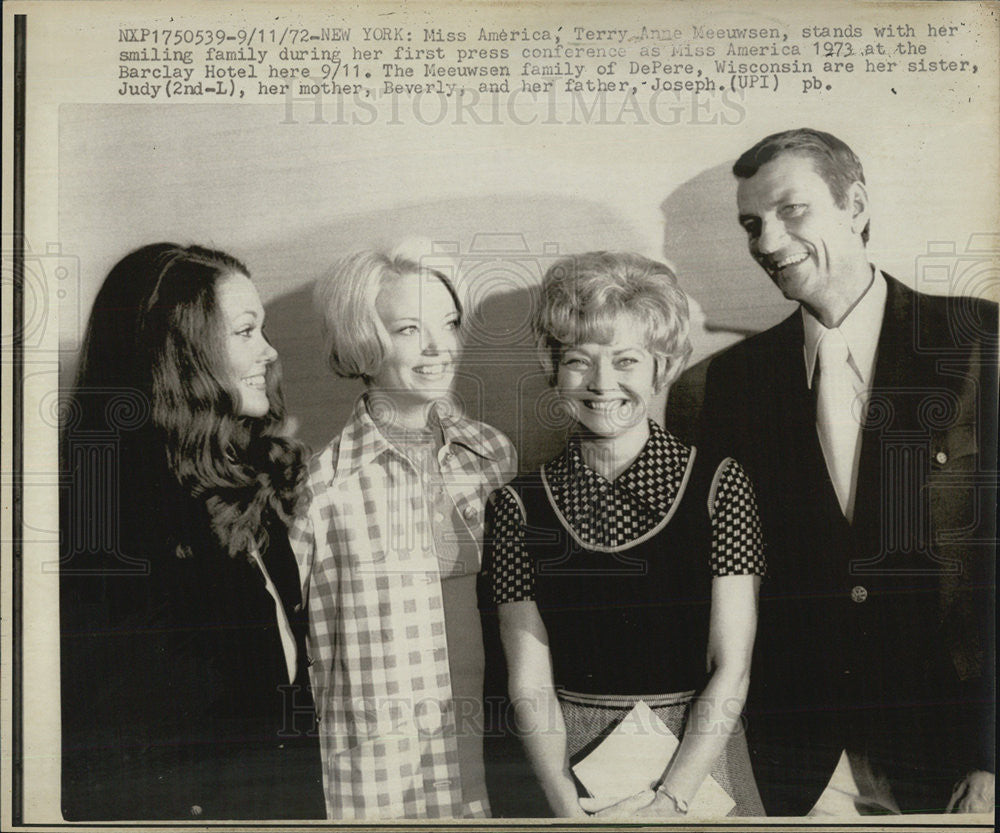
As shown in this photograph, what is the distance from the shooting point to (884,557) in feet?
5.96

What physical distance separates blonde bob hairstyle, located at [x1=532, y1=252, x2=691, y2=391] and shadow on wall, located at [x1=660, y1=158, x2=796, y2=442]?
47 millimetres

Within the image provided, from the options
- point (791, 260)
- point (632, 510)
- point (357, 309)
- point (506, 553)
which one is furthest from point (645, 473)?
point (357, 309)

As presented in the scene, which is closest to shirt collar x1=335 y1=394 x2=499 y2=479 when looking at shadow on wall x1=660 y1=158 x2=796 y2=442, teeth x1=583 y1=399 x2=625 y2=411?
teeth x1=583 y1=399 x2=625 y2=411

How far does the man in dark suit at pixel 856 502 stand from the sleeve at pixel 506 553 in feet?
1.38

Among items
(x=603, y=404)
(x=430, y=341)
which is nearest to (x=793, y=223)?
(x=603, y=404)

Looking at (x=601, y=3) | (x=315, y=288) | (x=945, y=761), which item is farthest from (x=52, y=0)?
(x=945, y=761)

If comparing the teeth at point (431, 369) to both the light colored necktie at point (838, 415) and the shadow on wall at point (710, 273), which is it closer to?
the shadow on wall at point (710, 273)

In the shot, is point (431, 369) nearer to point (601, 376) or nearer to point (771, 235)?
point (601, 376)

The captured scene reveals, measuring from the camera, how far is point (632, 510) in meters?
1.79

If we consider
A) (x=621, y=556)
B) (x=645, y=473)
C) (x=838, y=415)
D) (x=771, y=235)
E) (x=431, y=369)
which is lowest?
(x=621, y=556)

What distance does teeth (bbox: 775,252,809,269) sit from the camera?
1.81 metres

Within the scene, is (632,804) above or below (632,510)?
below

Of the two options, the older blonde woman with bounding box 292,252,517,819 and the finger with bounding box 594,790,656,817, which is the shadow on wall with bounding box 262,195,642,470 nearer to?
the older blonde woman with bounding box 292,252,517,819

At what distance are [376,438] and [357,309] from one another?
263 millimetres
